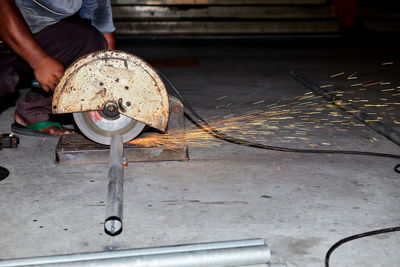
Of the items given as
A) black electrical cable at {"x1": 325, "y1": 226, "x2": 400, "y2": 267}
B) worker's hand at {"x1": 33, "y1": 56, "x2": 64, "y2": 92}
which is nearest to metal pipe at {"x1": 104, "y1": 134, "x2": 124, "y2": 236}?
worker's hand at {"x1": 33, "y1": 56, "x2": 64, "y2": 92}

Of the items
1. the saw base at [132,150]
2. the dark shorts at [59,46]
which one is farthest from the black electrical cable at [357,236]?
the dark shorts at [59,46]

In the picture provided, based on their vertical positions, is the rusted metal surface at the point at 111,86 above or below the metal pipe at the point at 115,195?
above

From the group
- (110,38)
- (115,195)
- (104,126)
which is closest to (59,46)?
(110,38)

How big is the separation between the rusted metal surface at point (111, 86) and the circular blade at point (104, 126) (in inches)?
3.8

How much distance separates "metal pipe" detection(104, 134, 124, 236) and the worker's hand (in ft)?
1.41

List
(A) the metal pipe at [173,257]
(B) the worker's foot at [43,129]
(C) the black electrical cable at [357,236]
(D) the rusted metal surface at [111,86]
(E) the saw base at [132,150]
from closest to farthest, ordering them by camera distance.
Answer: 1. (A) the metal pipe at [173,257]
2. (C) the black electrical cable at [357,236]
3. (D) the rusted metal surface at [111,86]
4. (E) the saw base at [132,150]
5. (B) the worker's foot at [43,129]

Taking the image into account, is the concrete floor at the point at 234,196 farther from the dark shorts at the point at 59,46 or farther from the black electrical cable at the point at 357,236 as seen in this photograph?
the dark shorts at the point at 59,46

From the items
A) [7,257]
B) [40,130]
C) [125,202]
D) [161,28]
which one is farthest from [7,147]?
[161,28]

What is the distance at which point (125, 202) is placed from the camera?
6.68ft

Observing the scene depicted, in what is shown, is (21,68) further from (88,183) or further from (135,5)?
(135,5)

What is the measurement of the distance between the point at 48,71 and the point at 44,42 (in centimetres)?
44

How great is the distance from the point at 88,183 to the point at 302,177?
909 mm

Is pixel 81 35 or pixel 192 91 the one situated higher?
pixel 81 35

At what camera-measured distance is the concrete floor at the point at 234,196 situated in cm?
171
